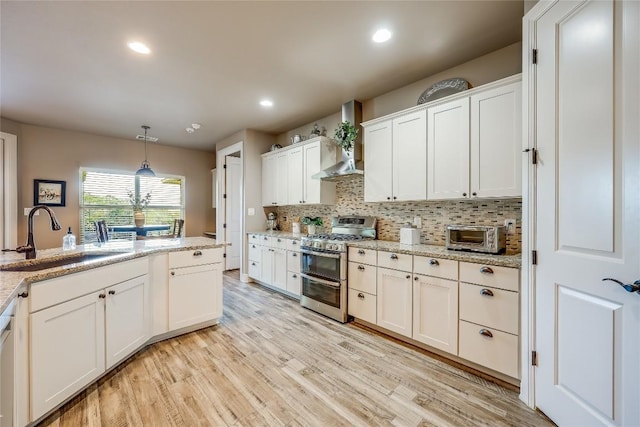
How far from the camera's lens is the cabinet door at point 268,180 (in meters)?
4.69

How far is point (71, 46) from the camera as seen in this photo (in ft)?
7.64

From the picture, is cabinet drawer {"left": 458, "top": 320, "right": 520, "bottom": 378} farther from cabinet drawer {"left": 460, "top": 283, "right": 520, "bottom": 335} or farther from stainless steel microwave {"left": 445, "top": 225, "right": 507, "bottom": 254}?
stainless steel microwave {"left": 445, "top": 225, "right": 507, "bottom": 254}

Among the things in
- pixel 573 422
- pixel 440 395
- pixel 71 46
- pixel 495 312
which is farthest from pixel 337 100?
pixel 573 422

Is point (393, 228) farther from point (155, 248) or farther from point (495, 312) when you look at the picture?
point (155, 248)

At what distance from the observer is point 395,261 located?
2.61m

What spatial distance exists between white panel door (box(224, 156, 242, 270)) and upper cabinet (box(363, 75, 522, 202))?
11.0 ft

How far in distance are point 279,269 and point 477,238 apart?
2703mm

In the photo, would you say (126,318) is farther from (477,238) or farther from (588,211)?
(588,211)

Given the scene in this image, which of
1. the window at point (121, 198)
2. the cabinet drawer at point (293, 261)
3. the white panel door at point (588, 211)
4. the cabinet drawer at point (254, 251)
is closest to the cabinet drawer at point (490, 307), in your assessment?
the white panel door at point (588, 211)

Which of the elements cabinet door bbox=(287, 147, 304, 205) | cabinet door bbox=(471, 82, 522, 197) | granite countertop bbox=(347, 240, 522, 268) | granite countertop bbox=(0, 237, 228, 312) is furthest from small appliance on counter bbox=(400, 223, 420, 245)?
granite countertop bbox=(0, 237, 228, 312)

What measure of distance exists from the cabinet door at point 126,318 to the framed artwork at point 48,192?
13.1ft

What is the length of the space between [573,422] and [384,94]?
10.8 feet

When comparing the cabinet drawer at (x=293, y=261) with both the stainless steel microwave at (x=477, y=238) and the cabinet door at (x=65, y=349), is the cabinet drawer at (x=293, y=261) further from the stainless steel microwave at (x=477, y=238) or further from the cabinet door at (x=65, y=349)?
the cabinet door at (x=65, y=349)

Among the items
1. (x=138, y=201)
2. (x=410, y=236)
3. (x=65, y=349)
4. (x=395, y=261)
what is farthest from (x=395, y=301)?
(x=138, y=201)
